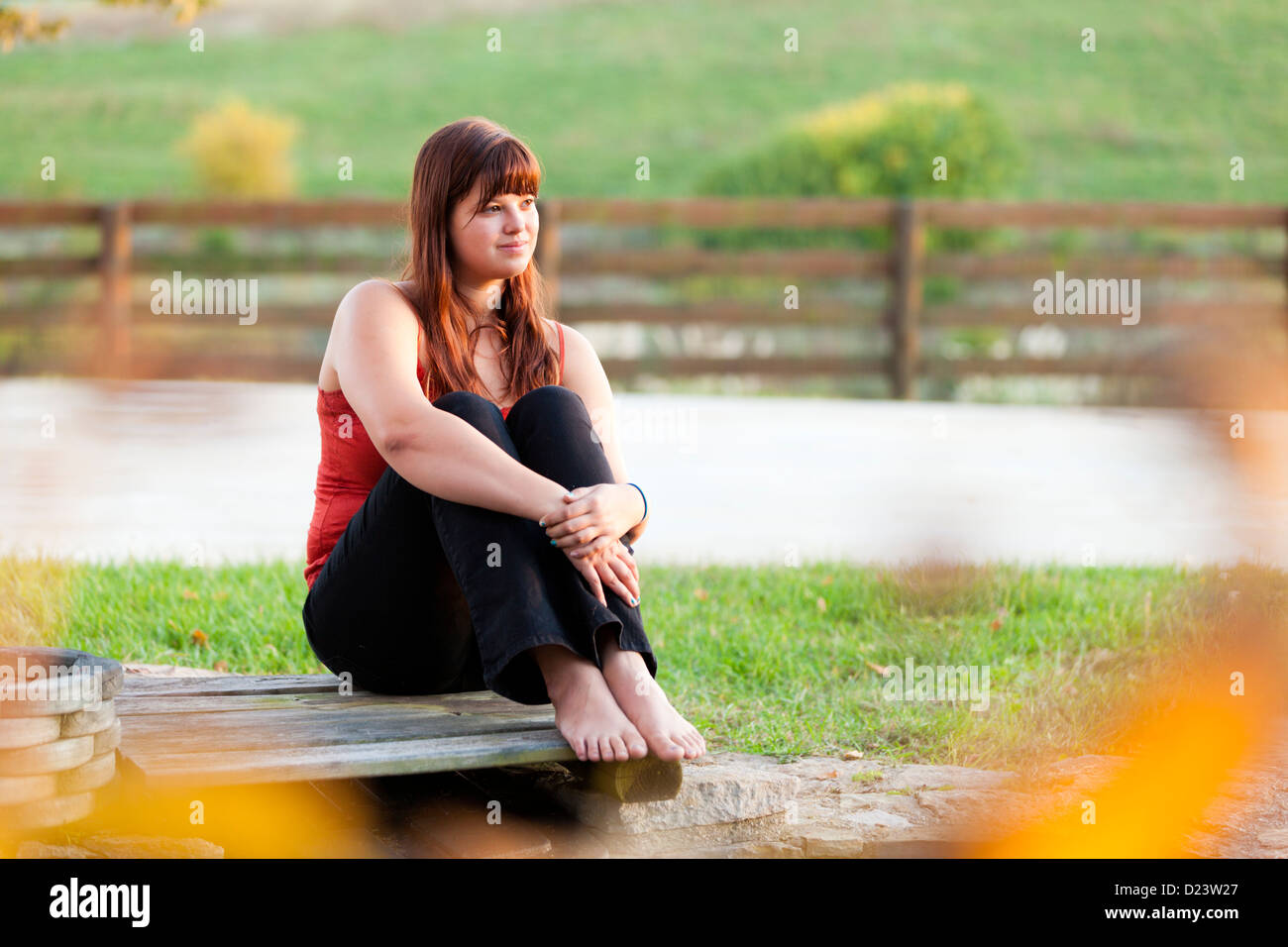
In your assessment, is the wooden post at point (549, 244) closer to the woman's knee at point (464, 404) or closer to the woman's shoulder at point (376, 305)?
the woman's shoulder at point (376, 305)

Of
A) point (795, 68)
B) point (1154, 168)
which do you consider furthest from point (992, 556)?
point (795, 68)

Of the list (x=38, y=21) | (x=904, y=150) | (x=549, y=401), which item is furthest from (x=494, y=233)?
(x=904, y=150)

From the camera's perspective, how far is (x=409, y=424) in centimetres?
228

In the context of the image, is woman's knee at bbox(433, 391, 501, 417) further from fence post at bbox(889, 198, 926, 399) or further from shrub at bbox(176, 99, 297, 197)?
shrub at bbox(176, 99, 297, 197)

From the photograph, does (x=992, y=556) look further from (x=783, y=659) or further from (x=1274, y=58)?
(x=1274, y=58)

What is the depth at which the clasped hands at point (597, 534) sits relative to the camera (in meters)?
2.17

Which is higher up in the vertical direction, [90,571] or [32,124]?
[32,124]

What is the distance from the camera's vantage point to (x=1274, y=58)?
81.3 feet

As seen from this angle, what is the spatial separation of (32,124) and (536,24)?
10.5 metres

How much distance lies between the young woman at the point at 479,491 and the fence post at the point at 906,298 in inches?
262

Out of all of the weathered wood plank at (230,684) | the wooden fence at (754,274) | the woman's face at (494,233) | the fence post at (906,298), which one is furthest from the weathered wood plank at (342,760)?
the fence post at (906,298)

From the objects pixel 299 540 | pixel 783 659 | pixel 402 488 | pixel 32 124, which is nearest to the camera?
pixel 402 488
